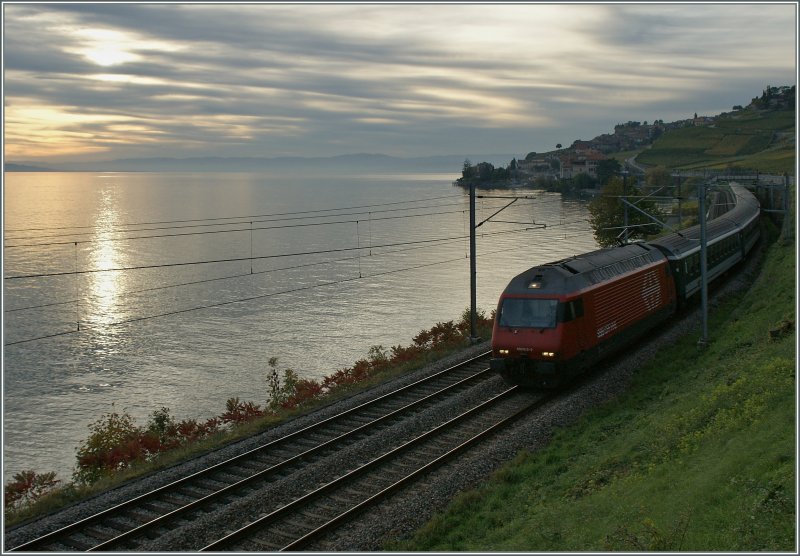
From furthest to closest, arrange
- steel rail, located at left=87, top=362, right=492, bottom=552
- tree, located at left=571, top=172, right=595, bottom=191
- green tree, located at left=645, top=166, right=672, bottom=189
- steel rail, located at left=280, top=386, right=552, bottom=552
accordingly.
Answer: tree, located at left=571, top=172, right=595, bottom=191, green tree, located at left=645, top=166, right=672, bottom=189, steel rail, located at left=87, top=362, right=492, bottom=552, steel rail, located at left=280, top=386, right=552, bottom=552

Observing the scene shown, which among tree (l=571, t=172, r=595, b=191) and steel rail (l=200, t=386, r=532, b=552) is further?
tree (l=571, t=172, r=595, b=191)

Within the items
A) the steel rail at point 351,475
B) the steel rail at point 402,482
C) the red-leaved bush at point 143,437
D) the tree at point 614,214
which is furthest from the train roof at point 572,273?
the tree at point 614,214

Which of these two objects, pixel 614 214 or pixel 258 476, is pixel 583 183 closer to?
pixel 614 214

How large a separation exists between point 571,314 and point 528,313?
4.41ft

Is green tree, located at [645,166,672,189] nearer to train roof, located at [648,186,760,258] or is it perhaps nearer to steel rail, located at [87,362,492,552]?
train roof, located at [648,186,760,258]

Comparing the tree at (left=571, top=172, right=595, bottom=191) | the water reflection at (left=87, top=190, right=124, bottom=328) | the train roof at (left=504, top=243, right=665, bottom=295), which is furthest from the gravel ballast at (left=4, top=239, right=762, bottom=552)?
the tree at (left=571, top=172, right=595, bottom=191)

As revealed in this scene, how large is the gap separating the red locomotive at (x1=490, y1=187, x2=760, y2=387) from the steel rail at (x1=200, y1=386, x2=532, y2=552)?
1.12 meters

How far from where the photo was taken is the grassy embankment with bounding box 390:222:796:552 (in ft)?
33.8

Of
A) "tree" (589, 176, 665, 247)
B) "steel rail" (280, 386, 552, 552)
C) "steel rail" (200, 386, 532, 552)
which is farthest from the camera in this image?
"tree" (589, 176, 665, 247)

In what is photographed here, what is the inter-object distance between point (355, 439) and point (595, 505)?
780 cm

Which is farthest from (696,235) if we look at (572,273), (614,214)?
(614,214)

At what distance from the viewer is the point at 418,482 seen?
16078mm

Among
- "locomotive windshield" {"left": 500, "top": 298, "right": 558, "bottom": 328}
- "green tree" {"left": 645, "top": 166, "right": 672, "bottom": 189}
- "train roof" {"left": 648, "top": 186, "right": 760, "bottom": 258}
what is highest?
"green tree" {"left": 645, "top": 166, "right": 672, "bottom": 189}

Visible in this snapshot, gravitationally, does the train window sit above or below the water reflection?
above
